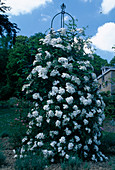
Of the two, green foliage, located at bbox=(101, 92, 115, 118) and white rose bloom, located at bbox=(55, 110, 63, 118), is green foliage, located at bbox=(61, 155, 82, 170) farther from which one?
green foliage, located at bbox=(101, 92, 115, 118)

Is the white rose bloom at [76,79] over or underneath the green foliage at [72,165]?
over

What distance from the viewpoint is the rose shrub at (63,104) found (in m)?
3.45

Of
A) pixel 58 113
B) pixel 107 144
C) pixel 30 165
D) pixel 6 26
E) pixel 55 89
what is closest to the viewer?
pixel 30 165

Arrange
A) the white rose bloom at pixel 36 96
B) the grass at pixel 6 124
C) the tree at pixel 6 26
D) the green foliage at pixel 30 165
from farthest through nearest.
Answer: the tree at pixel 6 26 → the grass at pixel 6 124 → the white rose bloom at pixel 36 96 → the green foliage at pixel 30 165

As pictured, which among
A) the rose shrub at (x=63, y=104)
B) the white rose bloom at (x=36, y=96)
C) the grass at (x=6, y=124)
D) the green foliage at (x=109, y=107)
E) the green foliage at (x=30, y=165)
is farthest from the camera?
the green foliage at (x=109, y=107)

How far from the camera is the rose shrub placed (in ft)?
11.3

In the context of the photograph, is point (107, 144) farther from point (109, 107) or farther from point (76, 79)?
point (109, 107)

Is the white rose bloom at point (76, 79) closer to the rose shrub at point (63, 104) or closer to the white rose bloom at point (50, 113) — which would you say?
the rose shrub at point (63, 104)

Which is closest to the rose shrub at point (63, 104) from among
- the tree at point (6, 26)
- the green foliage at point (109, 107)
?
the green foliage at point (109, 107)

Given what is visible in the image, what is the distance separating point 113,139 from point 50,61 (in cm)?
249

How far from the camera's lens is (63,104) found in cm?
343

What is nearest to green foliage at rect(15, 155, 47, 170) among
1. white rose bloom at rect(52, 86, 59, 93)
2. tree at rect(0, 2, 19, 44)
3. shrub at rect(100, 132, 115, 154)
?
white rose bloom at rect(52, 86, 59, 93)

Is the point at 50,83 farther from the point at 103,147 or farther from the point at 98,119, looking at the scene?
the point at 103,147

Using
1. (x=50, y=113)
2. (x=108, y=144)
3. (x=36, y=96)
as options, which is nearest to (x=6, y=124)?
(x=108, y=144)
